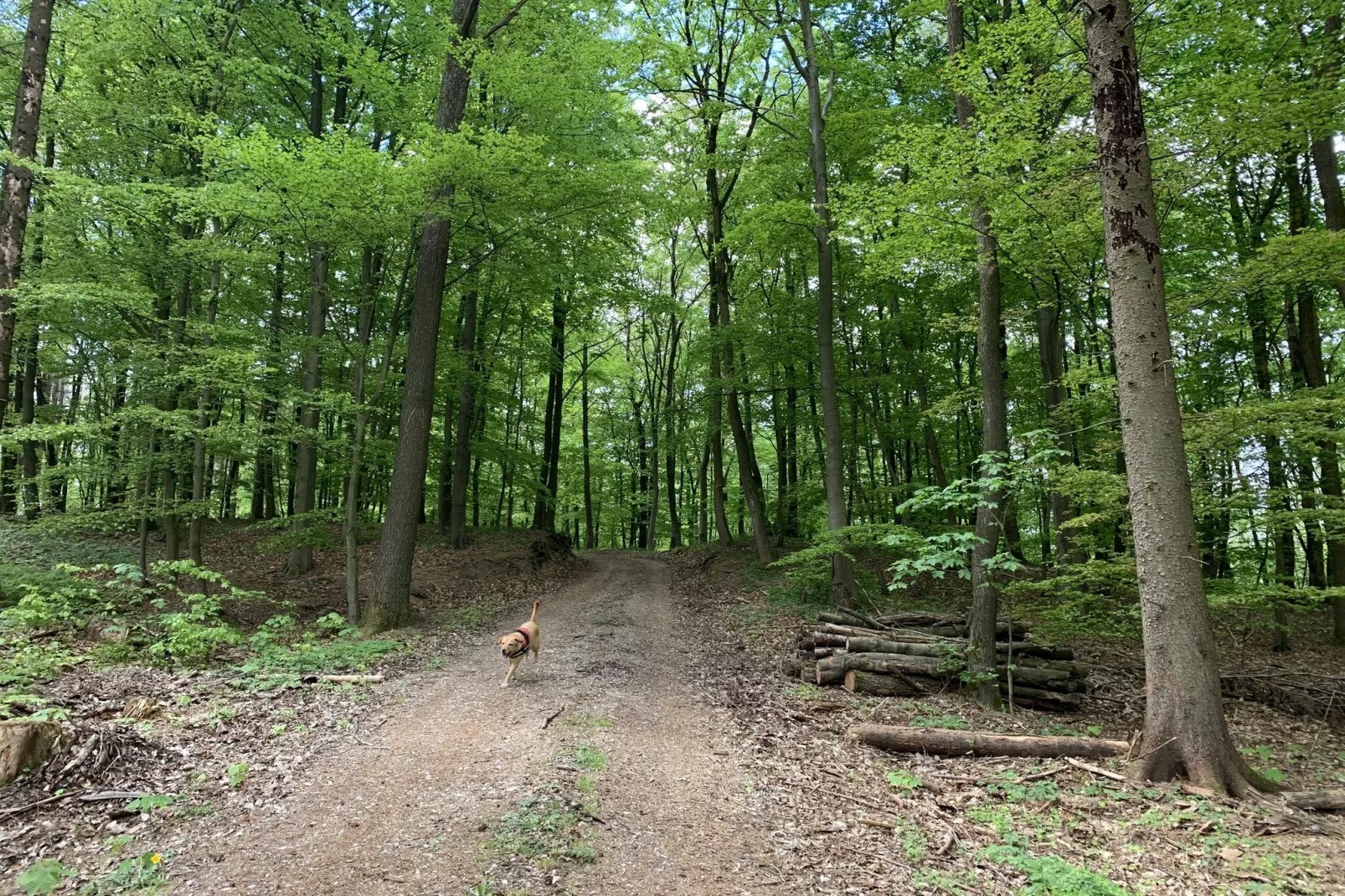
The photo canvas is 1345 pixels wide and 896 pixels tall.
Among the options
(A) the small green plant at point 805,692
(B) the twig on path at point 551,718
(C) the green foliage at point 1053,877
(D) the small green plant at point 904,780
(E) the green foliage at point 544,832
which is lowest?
(D) the small green plant at point 904,780

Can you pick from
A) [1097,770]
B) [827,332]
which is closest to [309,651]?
[1097,770]

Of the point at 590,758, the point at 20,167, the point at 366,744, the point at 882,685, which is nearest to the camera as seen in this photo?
the point at 590,758

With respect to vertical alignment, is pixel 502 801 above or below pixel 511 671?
below

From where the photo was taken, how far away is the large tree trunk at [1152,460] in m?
5.05

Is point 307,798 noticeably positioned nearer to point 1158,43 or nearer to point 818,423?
point 1158,43

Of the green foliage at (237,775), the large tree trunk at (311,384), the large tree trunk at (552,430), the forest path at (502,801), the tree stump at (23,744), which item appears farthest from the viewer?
the large tree trunk at (552,430)

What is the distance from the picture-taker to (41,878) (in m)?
3.28

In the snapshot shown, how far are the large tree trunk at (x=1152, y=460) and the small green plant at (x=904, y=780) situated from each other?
69.1 inches

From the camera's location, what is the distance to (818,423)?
19359mm

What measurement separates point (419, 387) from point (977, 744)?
32.3 feet

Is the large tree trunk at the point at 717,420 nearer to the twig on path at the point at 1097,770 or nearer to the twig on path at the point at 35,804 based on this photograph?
Answer: the twig on path at the point at 1097,770

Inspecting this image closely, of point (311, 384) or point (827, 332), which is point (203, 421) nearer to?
point (311, 384)

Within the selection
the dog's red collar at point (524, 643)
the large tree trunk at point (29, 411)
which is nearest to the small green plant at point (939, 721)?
the dog's red collar at point (524, 643)

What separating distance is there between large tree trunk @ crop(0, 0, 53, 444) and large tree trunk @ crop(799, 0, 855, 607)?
11983 millimetres
